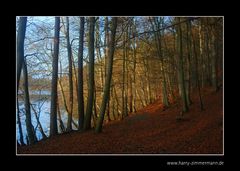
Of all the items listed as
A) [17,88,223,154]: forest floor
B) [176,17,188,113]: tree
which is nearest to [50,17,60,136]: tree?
[17,88,223,154]: forest floor

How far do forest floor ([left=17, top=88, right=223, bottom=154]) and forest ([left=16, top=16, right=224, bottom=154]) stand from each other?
0.02 metres

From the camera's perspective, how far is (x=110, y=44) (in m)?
7.72

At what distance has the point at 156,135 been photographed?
7648 mm

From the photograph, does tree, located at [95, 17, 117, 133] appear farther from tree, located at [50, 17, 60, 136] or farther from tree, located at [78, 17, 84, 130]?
tree, located at [50, 17, 60, 136]

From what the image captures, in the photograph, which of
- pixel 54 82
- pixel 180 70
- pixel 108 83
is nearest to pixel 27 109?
pixel 54 82

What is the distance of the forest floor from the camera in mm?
7555

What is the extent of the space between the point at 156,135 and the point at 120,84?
1.12 metres

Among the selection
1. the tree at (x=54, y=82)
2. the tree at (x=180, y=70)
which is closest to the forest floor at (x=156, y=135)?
the tree at (x=180, y=70)

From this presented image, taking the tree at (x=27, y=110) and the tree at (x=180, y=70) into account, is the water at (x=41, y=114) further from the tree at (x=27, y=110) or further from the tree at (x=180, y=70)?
the tree at (x=180, y=70)

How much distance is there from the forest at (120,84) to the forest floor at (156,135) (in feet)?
0.06
